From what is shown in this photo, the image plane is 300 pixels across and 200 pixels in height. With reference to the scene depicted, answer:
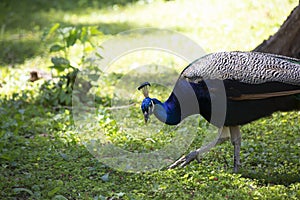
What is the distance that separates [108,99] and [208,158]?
67.0 inches

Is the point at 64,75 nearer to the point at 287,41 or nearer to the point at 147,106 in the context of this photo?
the point at 147,106

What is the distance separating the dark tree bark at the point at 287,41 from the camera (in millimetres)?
5582

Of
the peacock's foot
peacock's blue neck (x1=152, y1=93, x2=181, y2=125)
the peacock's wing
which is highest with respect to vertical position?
the peacock's wing

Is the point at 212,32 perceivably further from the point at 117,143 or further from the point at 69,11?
the point at 117,143

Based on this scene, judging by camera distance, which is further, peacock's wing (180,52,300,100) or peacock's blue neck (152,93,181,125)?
peacock's blue neck (152,93,181,125)

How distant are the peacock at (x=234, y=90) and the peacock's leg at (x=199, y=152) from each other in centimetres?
22

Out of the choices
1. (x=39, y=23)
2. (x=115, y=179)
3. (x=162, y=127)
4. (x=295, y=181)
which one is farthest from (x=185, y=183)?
(x=39, y=23)

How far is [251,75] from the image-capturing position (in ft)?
13.3

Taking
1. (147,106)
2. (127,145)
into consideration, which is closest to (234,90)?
(147,106)

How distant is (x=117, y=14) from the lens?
955 cm

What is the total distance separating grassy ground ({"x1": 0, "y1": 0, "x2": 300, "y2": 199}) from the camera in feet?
12.9

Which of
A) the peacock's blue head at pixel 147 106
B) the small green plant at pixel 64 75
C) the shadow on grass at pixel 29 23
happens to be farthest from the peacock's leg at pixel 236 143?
the shadow on grass at pixel 29 23

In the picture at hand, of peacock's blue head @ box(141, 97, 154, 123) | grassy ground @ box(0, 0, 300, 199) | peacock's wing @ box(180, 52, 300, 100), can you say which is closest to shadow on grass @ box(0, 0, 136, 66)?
grassy ground @ box(0, 0, 300, 199)

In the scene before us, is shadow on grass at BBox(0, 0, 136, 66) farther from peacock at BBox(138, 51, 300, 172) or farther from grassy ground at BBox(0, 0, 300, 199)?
peacock at BBox(138, 51, 300, 172)
